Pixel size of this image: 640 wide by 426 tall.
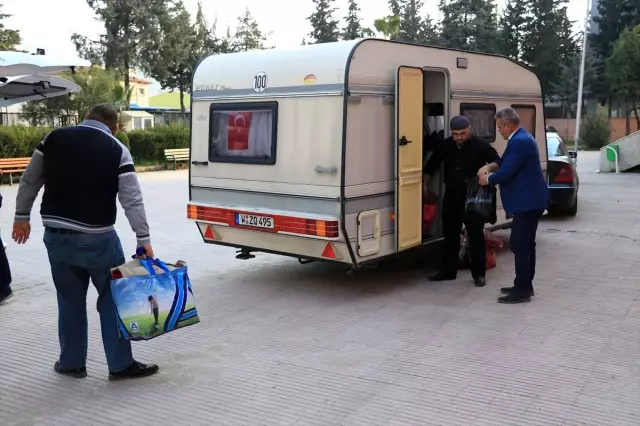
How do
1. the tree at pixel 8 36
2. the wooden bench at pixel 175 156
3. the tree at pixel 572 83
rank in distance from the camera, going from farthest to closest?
1. the tree at pixel 572 83
2. the tree at pixel 8 36
3. the wooden bench at pixel 175 156

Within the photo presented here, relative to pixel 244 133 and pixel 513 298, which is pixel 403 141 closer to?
pixel 244 133

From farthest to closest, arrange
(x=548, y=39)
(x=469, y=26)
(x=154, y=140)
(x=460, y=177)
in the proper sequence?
(x=548, y=39), (x=469, y=26), (x=154, y=140), (x=460, y=177)

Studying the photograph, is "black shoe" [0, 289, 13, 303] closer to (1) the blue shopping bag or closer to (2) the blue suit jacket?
(1) the blue shopping bag

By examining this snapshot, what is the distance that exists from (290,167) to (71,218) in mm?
2674

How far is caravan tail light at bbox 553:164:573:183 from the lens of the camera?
11.4 metres

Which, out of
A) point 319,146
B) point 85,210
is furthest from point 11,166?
point 85,210

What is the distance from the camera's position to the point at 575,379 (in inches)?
177

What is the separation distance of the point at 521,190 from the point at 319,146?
6.24ft

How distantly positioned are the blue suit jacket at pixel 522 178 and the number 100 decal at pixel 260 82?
2390 millimetres

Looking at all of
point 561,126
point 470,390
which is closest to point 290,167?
point 470,390

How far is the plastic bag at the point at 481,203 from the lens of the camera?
673 centimetres

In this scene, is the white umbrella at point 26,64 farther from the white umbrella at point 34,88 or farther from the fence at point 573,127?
the fence at point 573,127

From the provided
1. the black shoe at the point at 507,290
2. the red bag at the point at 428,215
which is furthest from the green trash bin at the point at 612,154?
the black shoe at the point at 507,290

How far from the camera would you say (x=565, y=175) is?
452 inches
